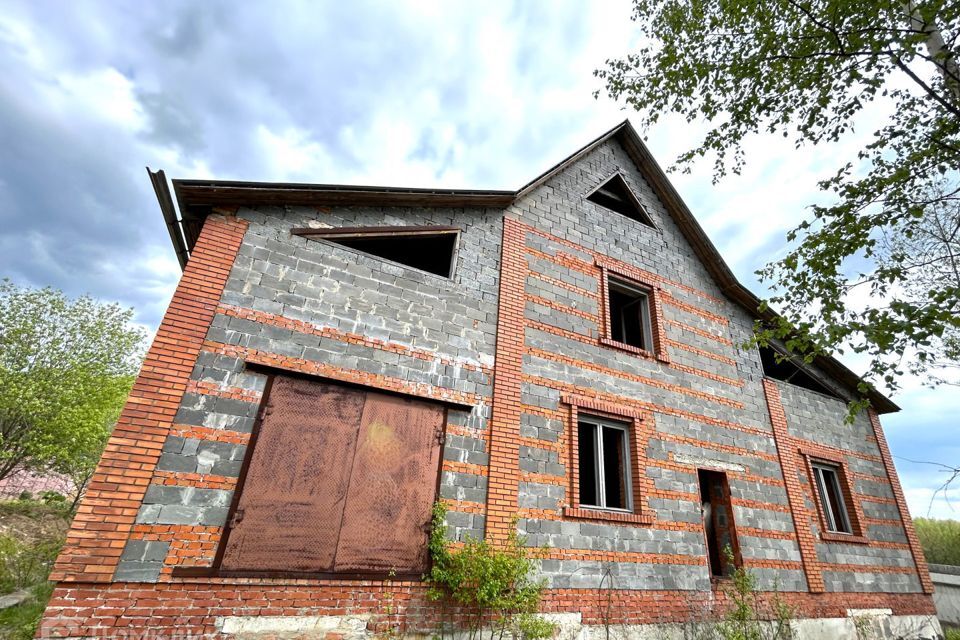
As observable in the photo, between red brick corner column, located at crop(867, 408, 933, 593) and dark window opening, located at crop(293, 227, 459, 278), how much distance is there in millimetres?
12311

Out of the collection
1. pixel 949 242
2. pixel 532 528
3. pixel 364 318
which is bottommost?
pixel 532 528

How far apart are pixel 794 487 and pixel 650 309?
465 centimetres

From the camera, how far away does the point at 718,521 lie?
8.35m

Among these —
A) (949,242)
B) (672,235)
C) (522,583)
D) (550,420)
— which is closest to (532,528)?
(522,583)

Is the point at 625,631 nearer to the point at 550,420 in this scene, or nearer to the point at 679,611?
the point at 679,611

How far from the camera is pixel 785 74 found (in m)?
7.45

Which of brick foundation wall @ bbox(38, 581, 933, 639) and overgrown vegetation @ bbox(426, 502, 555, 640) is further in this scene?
overgrown vegetation @ bbox(426, 502, 555, 640)

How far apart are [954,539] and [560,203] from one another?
2144cm

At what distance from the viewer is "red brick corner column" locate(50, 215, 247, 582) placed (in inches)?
164

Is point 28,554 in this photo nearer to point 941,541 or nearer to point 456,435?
point 456,435

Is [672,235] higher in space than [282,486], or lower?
higher

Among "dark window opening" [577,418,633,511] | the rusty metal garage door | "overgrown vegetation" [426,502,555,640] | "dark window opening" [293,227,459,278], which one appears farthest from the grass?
"dark window opening" [577,418,633,511]

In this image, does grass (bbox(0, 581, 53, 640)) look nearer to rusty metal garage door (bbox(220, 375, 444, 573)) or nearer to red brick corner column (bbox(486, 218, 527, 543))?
rusty metal garage door (bbox(220, 375, 444, 573))

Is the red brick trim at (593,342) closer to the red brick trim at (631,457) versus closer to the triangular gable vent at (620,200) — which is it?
the red brick trim at (631,457)
